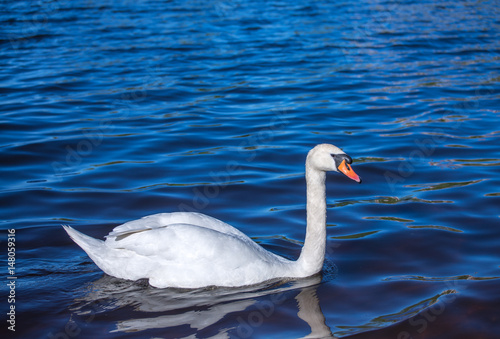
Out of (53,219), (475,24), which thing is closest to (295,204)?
(53,219)

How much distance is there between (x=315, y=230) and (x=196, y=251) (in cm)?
116

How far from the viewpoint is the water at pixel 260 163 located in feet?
18.4

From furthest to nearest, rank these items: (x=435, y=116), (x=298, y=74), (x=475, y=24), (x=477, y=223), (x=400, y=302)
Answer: (x=475, y=24) < (x=298, y=74) < (x=435, y=116) < (x=477, y=223) < (x=400, y=302)

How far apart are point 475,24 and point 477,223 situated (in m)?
13.8

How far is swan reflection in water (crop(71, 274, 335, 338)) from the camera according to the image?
5281 mm

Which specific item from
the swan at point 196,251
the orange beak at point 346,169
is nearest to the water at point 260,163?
the swan at point 196,251

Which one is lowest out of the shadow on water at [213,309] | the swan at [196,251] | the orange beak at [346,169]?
the shadow on water at [213,309]

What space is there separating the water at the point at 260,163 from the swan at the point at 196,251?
145 millimetres

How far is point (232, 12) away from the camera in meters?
22.0

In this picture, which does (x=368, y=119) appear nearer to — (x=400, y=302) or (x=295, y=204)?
(x=295, y=204)

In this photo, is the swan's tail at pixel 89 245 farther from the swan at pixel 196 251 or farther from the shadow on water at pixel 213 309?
the shadow on water at pixel 213 309

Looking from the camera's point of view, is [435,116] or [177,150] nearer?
[177,150]

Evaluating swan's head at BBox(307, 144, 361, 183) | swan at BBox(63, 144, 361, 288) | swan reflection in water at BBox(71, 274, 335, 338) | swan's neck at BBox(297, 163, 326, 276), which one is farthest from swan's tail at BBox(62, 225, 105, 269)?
swan's head at BBox(307, 144, 361, 183)

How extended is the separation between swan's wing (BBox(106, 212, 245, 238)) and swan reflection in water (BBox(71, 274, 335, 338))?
503 mm
